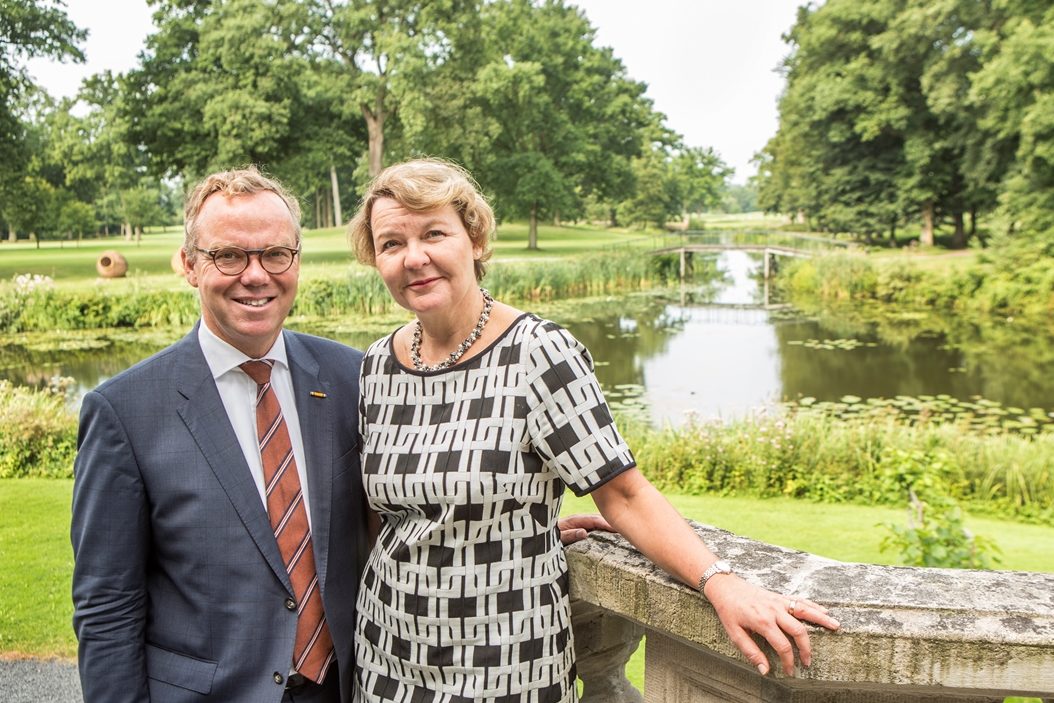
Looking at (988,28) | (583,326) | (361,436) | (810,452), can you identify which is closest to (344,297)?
(583,326)

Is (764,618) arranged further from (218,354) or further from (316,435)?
(218,354)

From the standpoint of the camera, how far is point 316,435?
1.66 meters

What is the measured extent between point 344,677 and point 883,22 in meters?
34.4

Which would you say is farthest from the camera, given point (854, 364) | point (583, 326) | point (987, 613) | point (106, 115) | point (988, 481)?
point (106, 115)

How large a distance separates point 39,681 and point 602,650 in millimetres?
3198

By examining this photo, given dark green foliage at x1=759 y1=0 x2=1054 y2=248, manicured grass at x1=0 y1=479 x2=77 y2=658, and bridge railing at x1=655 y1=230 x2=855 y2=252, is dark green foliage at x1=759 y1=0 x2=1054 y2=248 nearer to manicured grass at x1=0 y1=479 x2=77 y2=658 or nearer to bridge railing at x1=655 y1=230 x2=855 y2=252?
bridge railing at x1=655 y1=230 x2=855 y2=252

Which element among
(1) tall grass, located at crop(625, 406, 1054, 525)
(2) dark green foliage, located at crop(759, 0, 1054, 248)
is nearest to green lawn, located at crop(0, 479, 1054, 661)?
(1) tall grass, located at crop(625, 406, 1054, 525)

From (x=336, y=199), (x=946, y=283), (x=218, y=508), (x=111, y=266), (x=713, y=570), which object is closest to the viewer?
(x=713, y=570)

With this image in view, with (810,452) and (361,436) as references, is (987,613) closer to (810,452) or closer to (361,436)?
(361,436)

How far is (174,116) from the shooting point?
27.5 meters

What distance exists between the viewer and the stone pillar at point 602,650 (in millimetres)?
1712

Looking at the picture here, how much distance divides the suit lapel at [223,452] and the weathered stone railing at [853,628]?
1.84 feet

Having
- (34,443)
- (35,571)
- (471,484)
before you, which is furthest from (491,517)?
(34,443)

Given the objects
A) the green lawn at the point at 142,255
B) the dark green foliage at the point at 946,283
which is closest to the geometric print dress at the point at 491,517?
the green lawn at the point at 142,255
